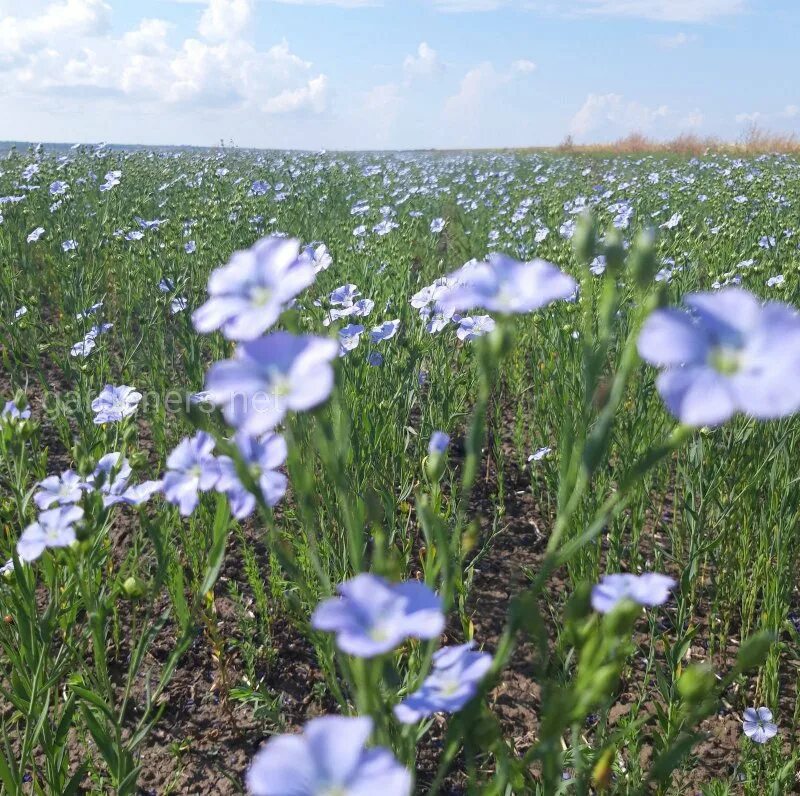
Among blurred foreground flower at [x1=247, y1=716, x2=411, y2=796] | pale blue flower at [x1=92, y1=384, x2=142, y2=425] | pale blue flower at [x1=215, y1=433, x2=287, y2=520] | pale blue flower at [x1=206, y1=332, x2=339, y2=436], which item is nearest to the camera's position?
blurred foreground flower at [x1=247, y1=716, x2=411, y2=796]

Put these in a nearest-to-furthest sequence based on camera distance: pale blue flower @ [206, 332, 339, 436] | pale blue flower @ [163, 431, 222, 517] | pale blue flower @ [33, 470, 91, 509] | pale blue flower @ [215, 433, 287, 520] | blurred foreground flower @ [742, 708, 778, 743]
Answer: pale blue flower @ [206, 332, 339, 436] < pale blue flower @ [215, 433, 287, 520] < pale blue flower @ [163, 431, 222, 517] < pale blue flower @ [33, 470, 91, 509] < blurred foreground flower @ [742, 708, 778, 743]

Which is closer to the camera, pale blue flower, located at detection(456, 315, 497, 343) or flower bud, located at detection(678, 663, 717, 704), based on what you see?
flower bud, located at detection(678, 663, 717, 704)

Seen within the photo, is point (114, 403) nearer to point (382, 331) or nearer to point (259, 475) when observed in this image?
point (382, 331)

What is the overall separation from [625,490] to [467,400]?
115 inches

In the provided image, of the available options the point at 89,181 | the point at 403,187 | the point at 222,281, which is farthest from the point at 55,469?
the point at 403,187

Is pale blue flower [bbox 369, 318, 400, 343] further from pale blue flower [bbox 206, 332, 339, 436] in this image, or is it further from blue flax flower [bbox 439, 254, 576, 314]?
pale blue flower [bbox 206, 332, 339, 436]

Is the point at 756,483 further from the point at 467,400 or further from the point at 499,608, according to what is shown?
the point at 467,400

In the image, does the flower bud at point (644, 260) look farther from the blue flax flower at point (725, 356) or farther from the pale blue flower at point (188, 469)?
the pale blue flower at point (188, 469)

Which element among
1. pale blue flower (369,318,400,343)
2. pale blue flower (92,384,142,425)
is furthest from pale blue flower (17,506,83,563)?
pale blue flower (369,318,400,343)

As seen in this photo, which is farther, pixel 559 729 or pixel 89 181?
pixel 89 181

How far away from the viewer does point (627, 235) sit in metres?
5.21

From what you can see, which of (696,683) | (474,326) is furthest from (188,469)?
(474,326)

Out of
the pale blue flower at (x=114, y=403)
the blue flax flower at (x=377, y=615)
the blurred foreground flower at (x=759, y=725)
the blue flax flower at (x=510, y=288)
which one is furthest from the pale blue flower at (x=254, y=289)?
the blurred foreground flower at (x=759, y=725)

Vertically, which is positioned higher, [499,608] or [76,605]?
[76,605]
